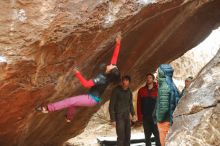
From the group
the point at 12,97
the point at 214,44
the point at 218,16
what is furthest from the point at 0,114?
the point at 214,44

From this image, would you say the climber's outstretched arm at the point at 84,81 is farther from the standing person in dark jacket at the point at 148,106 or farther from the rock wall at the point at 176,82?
the rock wall at the point at 176,82

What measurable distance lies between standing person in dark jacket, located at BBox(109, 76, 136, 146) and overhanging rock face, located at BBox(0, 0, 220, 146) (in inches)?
27.8

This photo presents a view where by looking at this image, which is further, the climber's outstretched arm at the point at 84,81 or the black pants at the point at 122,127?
the black pants at the point at 122,127

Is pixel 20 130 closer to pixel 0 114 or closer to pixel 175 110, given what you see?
pixel 0 114

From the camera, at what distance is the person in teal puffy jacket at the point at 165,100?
23.6 feet

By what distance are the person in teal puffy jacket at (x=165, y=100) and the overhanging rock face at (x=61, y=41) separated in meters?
1.17

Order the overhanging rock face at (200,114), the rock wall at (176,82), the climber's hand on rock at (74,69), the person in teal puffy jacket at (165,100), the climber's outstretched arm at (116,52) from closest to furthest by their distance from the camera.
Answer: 1. the overhanging rock face at (200,114)
2. the person in teal puffy jacket at (165,100)
3. the climber's outstretched arm at (116,52)
4. the climber's hand on rock at (74,69)
5. the rock wall at (176,82)

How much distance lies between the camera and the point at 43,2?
22.5ft

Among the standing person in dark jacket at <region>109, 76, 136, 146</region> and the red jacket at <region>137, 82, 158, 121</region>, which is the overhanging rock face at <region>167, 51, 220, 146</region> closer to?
the red jacket at <region>137, 82, 158, 121</region>

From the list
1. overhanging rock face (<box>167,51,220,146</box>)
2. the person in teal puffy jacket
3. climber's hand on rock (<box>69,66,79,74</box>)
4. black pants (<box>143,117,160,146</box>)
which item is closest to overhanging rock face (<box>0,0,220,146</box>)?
climber's hand on rock (<box>69,66,79,74</box>)

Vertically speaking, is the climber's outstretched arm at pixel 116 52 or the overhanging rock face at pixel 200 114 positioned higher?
the climber's outstretched arm at pixel 116 52

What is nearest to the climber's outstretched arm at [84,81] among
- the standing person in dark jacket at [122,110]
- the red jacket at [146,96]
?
the standing person in dark jacket at [122,110]

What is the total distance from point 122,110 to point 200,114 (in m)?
2.68

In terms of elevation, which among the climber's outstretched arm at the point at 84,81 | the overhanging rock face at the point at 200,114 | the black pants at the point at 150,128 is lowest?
the black pants at the point at 150,128
